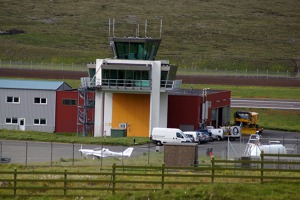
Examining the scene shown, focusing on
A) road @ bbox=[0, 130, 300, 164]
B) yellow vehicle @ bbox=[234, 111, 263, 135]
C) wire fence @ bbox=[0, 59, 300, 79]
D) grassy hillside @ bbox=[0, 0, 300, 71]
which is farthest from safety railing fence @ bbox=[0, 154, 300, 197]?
grassy hillside @ bbox=[0, 0, 300, 71]

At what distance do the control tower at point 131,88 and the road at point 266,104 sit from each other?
1958 centimetres

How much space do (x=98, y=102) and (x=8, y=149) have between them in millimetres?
13927

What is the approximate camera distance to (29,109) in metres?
67.8

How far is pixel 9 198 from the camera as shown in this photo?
31250 mm

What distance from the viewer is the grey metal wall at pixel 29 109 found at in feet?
222

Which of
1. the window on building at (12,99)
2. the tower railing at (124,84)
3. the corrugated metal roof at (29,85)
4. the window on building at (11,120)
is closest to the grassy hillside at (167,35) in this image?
the corrugated metal roof at (29,85)

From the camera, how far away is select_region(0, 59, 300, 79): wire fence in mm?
127000

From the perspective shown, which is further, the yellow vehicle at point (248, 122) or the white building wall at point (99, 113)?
the yellow vehicle at point (248, 122)

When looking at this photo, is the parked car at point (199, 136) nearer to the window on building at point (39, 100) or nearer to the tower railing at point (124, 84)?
the tower railing at point (124, 84)

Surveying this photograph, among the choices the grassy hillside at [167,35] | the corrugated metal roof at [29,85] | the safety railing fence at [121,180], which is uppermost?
the grassy hillside at [167,35]

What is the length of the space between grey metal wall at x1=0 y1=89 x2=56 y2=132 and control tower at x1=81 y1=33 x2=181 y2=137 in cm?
330

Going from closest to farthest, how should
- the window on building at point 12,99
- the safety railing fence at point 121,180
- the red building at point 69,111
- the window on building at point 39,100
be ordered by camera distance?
the safety railing fence at point 121,180 < the red building at point 69,111 < the window on building at point 39,100 < the window on building at point 12,99

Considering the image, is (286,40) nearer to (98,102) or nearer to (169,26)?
(169,26)

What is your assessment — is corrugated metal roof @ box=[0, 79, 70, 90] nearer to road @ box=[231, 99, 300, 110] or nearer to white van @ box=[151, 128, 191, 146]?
white van @ box=[151, 128, 191, 146]
